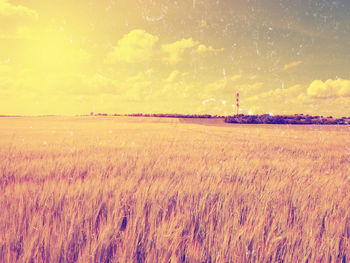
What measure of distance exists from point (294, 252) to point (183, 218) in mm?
788

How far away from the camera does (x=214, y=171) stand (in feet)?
11.8

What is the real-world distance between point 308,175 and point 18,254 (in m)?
3.89

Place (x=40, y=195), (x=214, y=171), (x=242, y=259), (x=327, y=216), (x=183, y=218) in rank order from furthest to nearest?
(x=214, y=171)
(x=40, y=195)
(x=327, y=216)
(x=183, y=218)
(x=242, y=259)

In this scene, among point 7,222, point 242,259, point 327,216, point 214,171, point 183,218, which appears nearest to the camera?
point 242,259

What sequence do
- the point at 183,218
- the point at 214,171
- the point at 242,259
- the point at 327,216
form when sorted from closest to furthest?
the point at 242,259 < the point at 183,218 < the point at 327,216 < the point at 214,171

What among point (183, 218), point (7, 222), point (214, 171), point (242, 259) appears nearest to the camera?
point (242, 259)

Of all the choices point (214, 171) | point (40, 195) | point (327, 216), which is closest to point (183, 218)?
point (327, 216)

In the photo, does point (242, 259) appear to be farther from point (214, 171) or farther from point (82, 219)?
point (214, 171)

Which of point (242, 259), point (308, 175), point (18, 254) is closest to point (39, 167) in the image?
point (18, 254)

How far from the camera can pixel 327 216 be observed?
196cm

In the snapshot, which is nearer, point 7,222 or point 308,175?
point 7,222

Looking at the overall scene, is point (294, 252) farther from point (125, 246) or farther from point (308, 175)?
point (308, 175)

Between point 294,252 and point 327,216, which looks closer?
point 294,252

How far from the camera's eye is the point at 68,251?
4.31 feet
